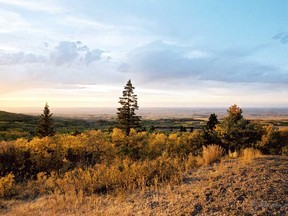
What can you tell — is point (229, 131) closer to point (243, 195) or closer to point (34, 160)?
point (34, 160)

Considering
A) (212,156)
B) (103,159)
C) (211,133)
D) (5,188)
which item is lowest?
(103,159)

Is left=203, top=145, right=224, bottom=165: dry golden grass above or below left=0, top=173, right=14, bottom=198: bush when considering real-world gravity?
above

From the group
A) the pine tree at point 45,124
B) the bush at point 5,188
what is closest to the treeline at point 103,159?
the bush at point 5,188

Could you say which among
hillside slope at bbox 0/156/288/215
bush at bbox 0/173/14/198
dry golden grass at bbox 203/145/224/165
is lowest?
bush at bbox 0/173/14/198

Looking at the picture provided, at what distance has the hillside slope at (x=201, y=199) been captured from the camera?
7.17m

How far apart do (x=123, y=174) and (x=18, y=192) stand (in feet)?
13.4

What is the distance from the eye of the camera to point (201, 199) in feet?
25.4

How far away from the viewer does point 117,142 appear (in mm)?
24828

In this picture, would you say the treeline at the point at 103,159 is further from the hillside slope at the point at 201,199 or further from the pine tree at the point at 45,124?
the pine tree at the point at 45,124

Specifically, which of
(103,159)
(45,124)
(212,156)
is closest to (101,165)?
(212,156)

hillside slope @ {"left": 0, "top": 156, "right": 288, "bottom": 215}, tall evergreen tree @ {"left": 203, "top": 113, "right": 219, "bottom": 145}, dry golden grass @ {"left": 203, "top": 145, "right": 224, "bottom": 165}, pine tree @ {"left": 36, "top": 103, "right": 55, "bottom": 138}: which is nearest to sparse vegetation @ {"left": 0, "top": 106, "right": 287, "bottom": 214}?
dry golden grass @ {"left": 203, "top": 145, "right": 224, "bottom": 165}

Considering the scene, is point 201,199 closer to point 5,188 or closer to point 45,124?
point 5,188

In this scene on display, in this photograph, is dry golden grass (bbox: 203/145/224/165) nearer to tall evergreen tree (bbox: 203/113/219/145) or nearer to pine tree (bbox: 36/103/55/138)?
tall evergreen tree (bbox: 203/113/219/145)

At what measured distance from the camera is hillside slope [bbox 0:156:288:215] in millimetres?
7172
